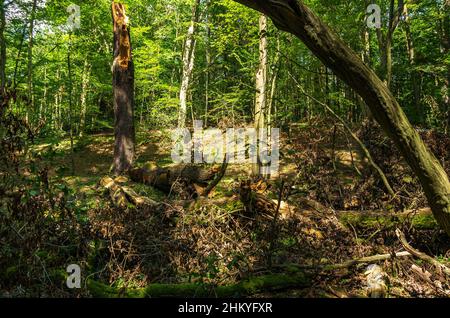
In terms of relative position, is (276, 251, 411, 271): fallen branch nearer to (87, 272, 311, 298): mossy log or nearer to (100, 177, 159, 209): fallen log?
(87, 272, 311, 298): mossy log

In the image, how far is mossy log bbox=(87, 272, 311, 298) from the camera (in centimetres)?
359

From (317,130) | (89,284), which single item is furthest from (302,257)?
(317,130)

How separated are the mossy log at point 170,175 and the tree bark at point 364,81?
17.0ft

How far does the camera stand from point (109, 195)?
7.34 meters

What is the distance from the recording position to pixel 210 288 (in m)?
3.76

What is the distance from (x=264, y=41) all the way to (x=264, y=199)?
294 inches

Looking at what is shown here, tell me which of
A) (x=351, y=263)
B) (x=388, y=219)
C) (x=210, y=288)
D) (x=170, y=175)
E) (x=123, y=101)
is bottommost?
(x=210, y=288)

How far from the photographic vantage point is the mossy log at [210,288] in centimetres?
359

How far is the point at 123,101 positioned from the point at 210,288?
8861 millimetres

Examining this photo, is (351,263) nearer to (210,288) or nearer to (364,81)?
(210,288)

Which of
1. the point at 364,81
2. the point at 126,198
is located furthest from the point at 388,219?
the point at 126,198

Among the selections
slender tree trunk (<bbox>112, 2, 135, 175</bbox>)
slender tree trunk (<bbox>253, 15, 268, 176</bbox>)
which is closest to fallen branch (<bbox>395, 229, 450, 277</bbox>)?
slender tree trunk (<bbox>253, 15, 268, 176</bbox>)

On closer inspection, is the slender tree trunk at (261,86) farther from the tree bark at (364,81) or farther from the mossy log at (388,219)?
the tree bark at (364,81)

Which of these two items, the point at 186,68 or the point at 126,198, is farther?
the point at 186,68
